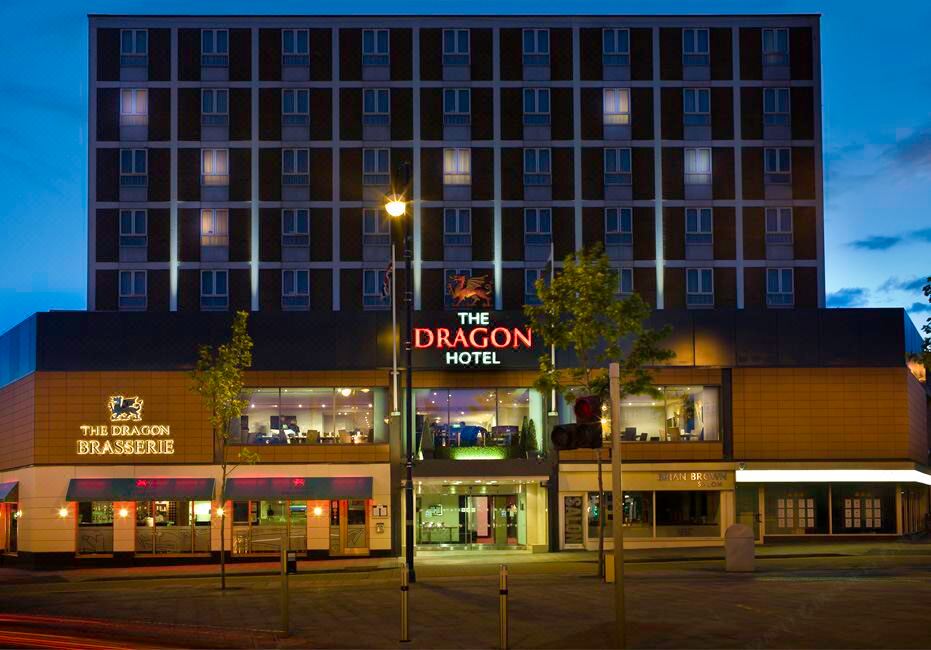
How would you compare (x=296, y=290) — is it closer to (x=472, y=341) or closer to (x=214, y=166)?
(x=214, y=166)

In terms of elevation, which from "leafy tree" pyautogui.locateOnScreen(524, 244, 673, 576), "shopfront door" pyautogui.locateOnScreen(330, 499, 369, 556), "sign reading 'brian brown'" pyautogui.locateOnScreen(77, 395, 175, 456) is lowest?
"shopfront door" pyautogui.locateOnScreen(330, 499, 369, 556)

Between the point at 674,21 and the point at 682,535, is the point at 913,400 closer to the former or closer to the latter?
the point at 682,535

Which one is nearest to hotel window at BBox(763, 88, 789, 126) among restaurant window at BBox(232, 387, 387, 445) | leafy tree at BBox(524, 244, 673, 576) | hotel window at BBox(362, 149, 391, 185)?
hotel window at BBox(362, 149, 391, 185)

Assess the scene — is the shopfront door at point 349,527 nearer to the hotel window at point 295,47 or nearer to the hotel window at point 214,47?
the hotel window at point 295,47

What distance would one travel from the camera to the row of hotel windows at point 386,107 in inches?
2420

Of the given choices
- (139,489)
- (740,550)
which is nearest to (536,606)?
(740,550)

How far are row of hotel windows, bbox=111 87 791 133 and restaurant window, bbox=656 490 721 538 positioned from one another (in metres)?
21.1

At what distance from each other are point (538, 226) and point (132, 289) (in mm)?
20424

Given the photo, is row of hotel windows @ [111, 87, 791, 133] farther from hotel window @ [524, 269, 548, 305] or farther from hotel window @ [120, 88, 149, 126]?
hotel window @ [524, 269, 548, 305]

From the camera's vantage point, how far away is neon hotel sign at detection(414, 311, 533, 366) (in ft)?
158

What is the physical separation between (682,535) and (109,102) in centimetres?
3489

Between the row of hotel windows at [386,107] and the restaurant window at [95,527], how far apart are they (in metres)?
22.1

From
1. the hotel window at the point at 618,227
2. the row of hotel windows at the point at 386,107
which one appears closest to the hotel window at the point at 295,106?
the row of hotel windows at the point at 386,107

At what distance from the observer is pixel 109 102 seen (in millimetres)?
61438
